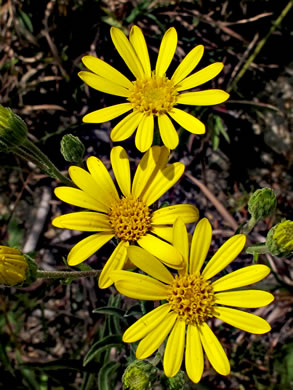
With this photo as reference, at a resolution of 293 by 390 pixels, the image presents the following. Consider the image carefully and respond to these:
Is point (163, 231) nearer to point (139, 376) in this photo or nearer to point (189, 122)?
point (189, 122)

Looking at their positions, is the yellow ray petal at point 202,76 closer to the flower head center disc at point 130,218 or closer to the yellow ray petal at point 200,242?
the flower head center disc at point 130,218

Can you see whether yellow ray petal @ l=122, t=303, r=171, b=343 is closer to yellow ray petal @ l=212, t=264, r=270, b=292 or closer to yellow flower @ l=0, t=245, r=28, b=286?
yellow ray petal @ l=212, t=264, r=270, b=292

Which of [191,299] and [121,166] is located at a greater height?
[121,166]

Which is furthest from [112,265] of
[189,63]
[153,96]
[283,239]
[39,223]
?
[39,223]

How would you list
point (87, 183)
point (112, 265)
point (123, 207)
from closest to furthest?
point (112, 265), point (87, 183), point (123, 207)

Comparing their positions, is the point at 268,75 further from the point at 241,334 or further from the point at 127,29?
the point at 241,334

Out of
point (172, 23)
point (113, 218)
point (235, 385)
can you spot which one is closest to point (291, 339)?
point (235, 385)
